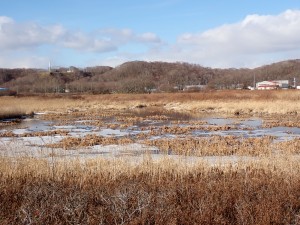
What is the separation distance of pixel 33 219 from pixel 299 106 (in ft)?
99.5

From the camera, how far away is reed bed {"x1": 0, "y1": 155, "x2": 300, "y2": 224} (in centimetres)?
578

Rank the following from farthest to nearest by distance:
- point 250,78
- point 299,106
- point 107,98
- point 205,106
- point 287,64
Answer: point 287,64
point 250,78
point 107,98
point 205,106
point 299,106

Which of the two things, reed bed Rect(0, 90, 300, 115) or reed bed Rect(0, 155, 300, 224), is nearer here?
reed bed Rect(0, 155, 300, 224)

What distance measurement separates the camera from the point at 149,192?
23.1 feet

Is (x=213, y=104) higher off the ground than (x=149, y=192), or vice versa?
(x=213, y=104)

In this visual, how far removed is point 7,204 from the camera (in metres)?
6.45

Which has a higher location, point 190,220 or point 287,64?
point 287,64

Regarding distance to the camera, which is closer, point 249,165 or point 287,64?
point 249,165

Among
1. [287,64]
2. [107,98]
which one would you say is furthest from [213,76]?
[107,98]

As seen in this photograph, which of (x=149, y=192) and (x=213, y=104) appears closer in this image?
(x=149, y=192)

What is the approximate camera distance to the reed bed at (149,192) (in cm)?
578

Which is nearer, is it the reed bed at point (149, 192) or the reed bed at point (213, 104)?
the reed bed at point (149, 192)

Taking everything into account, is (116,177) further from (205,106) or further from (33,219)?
(205,106)

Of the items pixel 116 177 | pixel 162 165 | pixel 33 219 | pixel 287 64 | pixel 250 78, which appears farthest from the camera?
pixel 287 64
